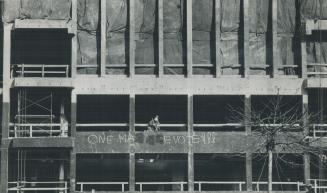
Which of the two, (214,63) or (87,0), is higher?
(87,0)

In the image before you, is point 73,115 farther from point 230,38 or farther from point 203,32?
point 230,38

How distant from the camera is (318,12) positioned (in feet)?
155

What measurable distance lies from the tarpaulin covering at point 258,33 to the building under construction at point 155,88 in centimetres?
6

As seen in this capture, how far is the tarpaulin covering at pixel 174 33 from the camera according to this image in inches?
1847

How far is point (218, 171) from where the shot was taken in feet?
158

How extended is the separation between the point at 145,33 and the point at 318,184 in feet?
48.2

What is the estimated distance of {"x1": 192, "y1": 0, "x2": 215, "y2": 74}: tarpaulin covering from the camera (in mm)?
47125

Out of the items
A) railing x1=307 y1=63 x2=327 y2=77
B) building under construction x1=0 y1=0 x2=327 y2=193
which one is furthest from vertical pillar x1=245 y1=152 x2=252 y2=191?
railing x1=307 y1=63 x2=327 y2=77

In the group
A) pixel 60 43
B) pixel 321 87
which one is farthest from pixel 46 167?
pixel 321 87

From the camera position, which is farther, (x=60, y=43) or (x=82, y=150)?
(x=60, y=43)

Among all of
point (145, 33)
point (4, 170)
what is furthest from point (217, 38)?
point (4, 170)

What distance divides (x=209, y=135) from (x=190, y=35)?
646 cm

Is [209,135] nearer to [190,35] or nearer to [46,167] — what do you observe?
[190,35]

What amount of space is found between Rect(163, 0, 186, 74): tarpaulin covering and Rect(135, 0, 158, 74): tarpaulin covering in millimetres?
681
